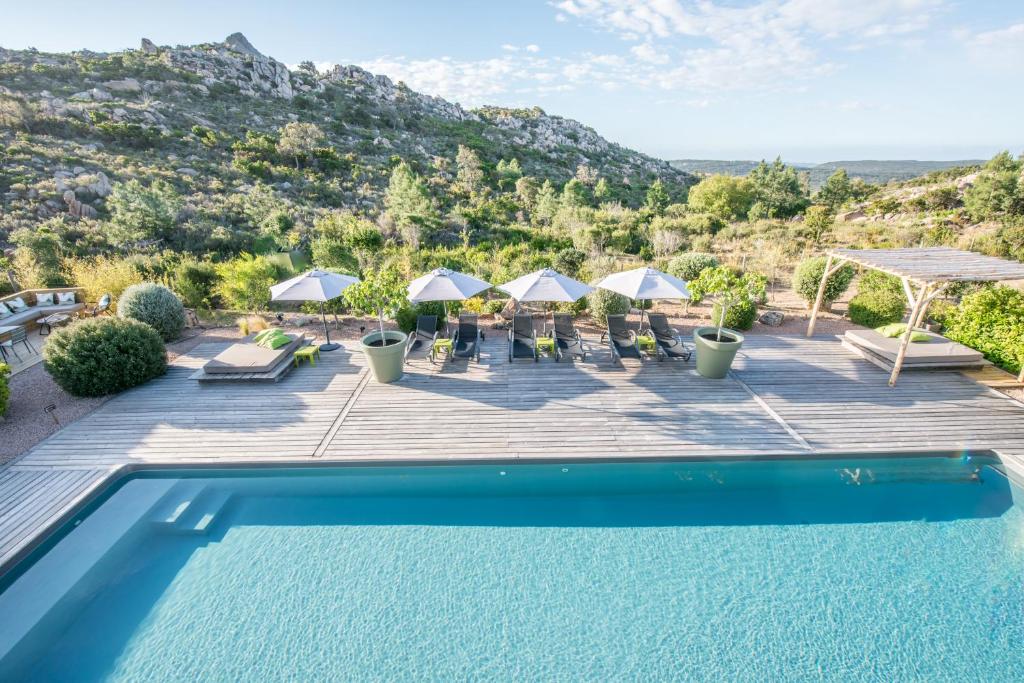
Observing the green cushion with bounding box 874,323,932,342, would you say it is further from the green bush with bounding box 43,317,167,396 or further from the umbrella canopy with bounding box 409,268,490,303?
the green bush with bounding box 43,317,167,396

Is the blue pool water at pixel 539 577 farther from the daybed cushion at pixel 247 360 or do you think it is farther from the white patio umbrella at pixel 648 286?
the white patio umbrella at pixel 648 286

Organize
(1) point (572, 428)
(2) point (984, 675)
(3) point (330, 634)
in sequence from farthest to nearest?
1. (1) point (572, 428)
2. (3) point (330, 634)
3. (2) point (984, 675)

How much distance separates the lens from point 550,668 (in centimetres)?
359

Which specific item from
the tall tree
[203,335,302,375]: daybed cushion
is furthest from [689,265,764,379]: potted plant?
the tall tree

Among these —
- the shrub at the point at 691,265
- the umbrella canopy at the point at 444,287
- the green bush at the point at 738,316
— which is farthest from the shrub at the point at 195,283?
the shrub at the point at 691,265

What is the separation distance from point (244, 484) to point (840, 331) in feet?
39.9

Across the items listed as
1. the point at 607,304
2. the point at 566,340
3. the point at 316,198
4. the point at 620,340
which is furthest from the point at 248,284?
the point at 316,198

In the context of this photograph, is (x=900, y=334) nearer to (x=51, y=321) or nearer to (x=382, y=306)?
(x=382, y=306)

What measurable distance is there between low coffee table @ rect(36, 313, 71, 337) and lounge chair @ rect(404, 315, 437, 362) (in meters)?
8.74

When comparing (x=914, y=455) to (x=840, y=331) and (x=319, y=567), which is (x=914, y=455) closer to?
(x=840, y=331)

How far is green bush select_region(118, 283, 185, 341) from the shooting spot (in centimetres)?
912

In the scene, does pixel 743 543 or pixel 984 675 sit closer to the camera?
pixel 984 675

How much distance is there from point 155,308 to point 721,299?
11810mm

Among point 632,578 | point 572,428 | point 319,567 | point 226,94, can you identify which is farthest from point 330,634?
point 226,94
